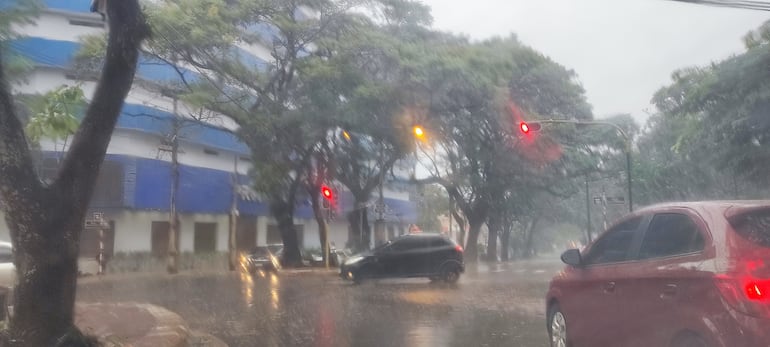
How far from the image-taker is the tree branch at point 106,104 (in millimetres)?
8125

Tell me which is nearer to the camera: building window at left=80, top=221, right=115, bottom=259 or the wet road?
the wet road

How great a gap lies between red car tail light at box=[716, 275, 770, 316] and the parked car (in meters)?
26.5

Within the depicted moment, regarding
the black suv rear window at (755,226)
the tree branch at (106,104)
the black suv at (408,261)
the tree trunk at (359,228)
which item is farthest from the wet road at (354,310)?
the tree trunk at (359,228)

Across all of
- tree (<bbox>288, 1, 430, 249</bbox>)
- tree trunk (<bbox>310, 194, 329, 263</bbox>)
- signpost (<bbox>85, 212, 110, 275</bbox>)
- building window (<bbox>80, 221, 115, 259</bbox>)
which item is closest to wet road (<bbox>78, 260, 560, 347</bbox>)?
signpost (<bbox>85, 212, 110, 275</bbox>)

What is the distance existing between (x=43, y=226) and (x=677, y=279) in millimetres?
5983

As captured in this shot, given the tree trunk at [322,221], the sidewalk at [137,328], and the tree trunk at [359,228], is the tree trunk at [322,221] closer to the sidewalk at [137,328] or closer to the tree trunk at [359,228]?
the tree trunk at [359,228]

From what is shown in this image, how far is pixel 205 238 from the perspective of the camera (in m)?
34.8

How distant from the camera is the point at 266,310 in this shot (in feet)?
46.2

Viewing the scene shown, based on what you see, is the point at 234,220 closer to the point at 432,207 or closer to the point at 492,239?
the point at 492,239

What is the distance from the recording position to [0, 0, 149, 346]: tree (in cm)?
780

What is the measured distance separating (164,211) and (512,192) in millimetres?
16576

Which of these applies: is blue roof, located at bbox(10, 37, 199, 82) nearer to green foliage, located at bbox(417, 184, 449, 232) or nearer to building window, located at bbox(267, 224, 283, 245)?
building window, located at bbox(267, 224, 283, 245)

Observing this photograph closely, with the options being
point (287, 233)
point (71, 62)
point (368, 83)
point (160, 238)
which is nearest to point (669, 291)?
point (368, 83)

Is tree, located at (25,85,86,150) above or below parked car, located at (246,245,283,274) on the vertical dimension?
above
